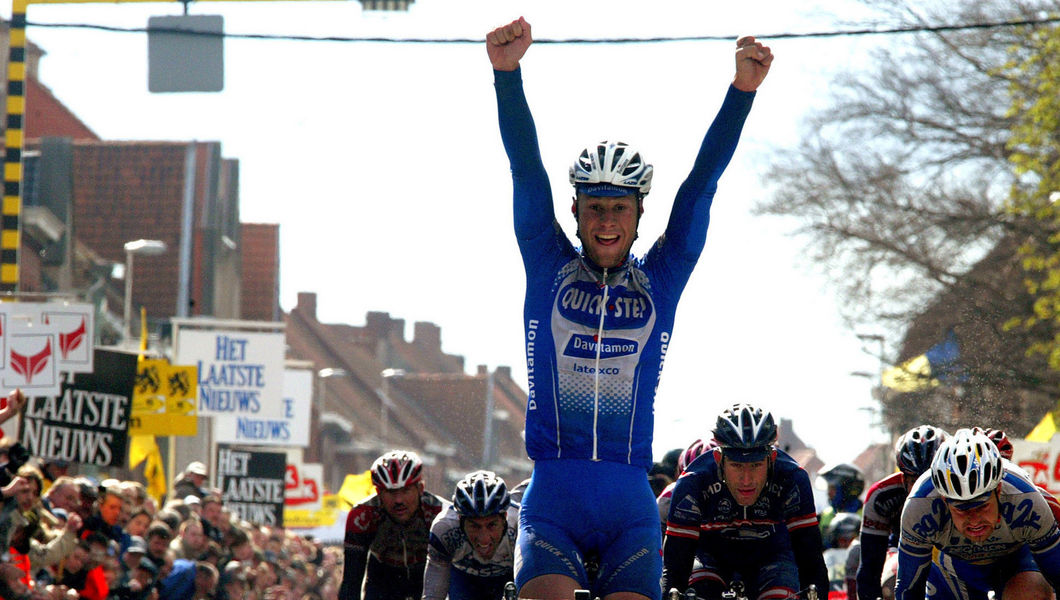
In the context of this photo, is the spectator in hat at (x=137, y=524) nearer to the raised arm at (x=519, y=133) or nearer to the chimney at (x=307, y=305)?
the raised arm at (x=519, y=133)

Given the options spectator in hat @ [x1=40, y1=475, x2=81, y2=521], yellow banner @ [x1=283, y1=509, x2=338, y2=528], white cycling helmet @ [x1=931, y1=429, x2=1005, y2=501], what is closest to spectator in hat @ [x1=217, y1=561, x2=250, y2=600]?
spectator in hat @ [x1=40, y1=475, x2=81, y2=521]

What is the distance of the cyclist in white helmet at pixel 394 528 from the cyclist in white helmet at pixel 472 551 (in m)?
0.73

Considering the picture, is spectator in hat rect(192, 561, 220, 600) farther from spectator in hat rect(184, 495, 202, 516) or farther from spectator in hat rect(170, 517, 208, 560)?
spectator in hat rect(184, 495, 202, 516)

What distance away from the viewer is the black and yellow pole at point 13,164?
17.1 metres

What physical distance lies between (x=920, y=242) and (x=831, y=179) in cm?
214

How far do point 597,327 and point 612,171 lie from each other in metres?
0.59

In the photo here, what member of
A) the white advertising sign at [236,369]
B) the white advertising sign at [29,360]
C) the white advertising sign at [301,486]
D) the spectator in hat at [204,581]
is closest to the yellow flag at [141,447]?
the white advertising sign at [236,369]

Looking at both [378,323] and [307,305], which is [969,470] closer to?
[307,305]

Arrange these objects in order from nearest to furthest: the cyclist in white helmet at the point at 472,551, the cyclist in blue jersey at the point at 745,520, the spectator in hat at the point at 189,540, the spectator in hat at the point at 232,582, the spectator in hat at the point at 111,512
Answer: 1. the cyclist in blue jersey at the point at 745,520
2. the cyclist in white helmet at the point at 472,551
3. the spectator in hat at the point at 111,512
4. the spectator in hat at the point at 189,540
5. the spectator in hat at the point at 232,582

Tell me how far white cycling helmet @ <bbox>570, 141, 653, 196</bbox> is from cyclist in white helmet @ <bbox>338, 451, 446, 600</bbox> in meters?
5.26

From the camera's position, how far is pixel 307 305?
9781cm

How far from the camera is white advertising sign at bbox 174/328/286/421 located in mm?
29109

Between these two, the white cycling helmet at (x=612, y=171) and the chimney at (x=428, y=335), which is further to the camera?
the chimney at (x=428, y=335)

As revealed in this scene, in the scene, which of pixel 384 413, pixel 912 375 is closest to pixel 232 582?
pixel 912 375
